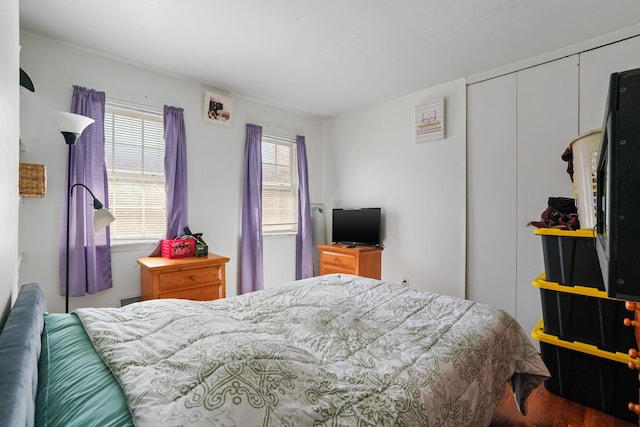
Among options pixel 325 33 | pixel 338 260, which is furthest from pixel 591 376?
pixel 325 33

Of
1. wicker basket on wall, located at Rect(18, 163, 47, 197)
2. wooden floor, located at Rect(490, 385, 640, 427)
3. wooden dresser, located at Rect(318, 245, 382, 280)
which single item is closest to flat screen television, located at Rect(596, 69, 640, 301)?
wooden floor, located at Rect(490, 385, 640, 427)

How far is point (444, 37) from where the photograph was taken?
233cm

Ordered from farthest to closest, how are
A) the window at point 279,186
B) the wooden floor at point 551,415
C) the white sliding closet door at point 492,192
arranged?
the window at point 279,186 < the white sliding closet door at point 492,192 < the wooden floor at point 551,415

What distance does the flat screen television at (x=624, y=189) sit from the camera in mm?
486

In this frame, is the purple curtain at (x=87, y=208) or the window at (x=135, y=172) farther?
the window at (x=135, y=172)

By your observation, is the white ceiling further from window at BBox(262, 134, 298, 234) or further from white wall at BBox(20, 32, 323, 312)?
window at BBox(262, 134, 298, 234)

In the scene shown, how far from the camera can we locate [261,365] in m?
0.80

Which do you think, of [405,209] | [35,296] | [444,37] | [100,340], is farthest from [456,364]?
[405,209]

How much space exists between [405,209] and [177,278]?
2.54m

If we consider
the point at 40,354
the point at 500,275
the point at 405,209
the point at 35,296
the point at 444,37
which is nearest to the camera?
the point at 40,354

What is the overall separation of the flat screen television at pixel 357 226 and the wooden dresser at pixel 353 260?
0.42 feet

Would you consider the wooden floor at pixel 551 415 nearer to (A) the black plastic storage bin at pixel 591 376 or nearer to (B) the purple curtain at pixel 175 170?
(A) the black plastic storage bin at pixel 591 376

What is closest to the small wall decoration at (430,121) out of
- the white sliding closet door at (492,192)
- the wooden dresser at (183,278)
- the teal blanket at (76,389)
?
the white sliding closet door at (492,192)

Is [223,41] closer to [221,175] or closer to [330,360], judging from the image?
[221,175]
